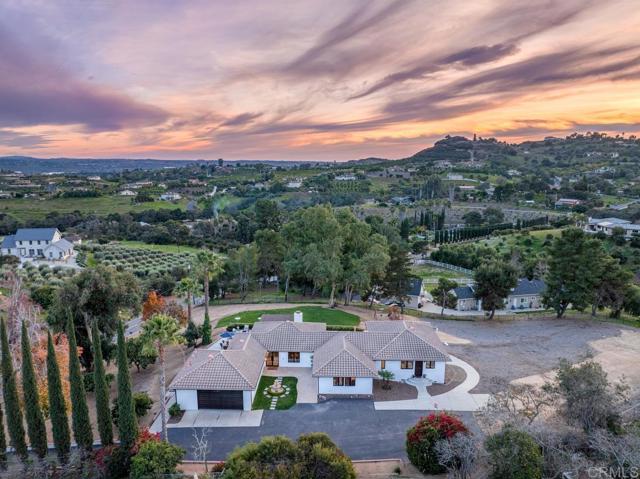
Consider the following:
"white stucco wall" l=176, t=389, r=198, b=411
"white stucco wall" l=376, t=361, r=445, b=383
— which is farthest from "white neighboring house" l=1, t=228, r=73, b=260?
"white stucco wall" l=376, t=361, r=445, b=383

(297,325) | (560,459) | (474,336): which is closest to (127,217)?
(297,325)

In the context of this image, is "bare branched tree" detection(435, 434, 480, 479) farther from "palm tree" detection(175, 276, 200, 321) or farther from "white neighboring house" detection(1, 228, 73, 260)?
"white neighboring house" detection(1, 228, 73, 260)

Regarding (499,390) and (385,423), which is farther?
(499,390)

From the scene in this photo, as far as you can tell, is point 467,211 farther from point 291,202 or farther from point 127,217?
point 127,217

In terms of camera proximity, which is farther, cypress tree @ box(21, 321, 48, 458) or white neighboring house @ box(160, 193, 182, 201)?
white neighboring house @ box(160, 193, 182, 201)

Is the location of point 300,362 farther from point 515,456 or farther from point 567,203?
point 567,203

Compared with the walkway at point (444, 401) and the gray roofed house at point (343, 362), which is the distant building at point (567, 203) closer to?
the walkway at point (444, 401)
